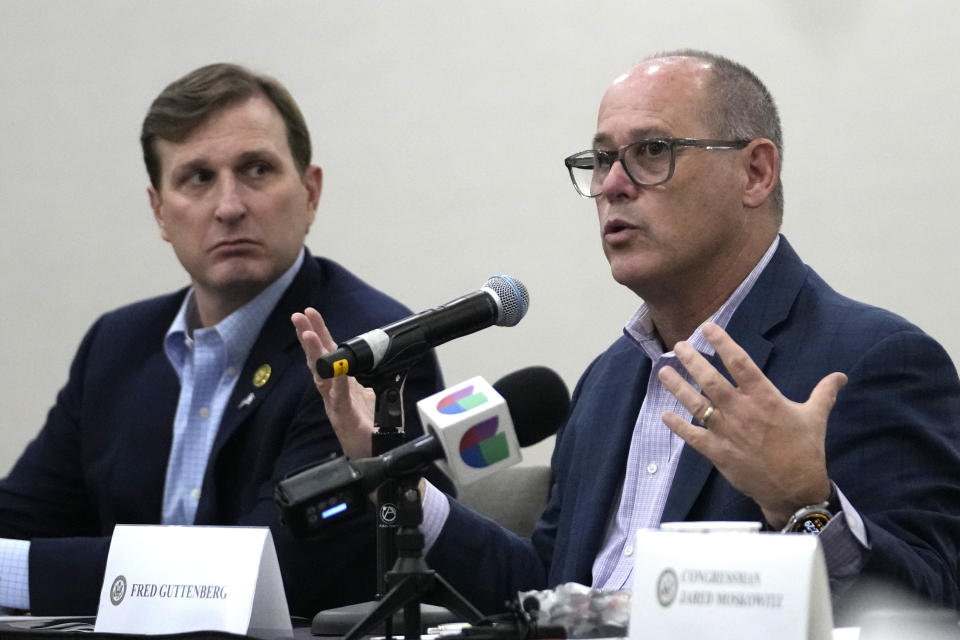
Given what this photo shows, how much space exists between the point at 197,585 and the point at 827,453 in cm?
94

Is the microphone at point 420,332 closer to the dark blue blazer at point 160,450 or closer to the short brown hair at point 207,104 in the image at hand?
the dark blue blazer at point 160,450

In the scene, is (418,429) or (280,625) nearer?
(280,625)

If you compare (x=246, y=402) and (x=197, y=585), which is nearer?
(x=197, y=585)

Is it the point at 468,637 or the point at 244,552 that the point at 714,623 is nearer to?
the point at 468,637

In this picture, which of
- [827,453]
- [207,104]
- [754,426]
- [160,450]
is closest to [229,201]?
[207,104]

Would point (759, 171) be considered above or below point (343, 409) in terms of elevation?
above

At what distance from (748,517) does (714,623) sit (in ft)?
2.63

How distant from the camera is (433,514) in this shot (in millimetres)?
2154

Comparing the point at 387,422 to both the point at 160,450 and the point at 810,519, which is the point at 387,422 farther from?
the point at 160,450

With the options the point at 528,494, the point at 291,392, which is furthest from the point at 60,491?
the point at 528,494

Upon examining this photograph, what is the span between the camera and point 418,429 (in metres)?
2.81

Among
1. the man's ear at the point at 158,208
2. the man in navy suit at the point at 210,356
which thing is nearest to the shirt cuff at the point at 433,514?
the man in navy suit at the point at 210,356

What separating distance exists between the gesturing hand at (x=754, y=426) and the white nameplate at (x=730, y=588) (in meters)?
0.36

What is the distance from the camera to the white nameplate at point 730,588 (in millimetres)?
1202
